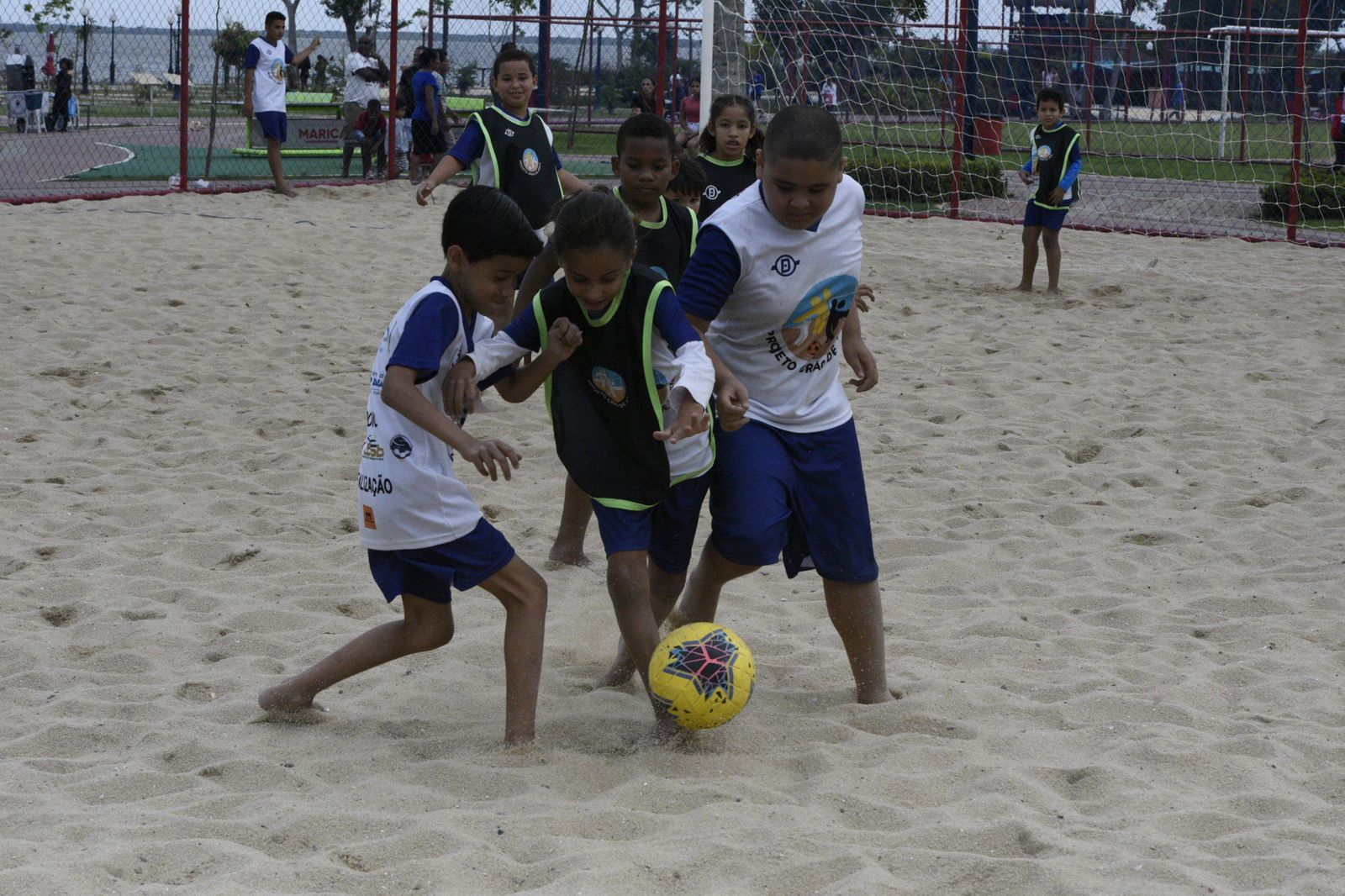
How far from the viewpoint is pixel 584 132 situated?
23641 millimetres

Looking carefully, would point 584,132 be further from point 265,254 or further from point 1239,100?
point 265,254

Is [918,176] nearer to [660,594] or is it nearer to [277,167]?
[277,167]

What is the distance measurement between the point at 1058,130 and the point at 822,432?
7.72 metres

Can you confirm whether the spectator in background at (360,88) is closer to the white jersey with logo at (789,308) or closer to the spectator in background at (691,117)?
the spectator in background at (691,117)

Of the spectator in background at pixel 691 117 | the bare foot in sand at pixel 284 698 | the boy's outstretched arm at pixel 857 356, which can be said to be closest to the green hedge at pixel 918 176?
the spectator in background at pixel 691 117

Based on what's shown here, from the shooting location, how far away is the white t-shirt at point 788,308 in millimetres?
3484

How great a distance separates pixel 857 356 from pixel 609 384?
742 millimetres

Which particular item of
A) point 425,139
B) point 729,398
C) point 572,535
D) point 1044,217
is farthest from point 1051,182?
point 425,139

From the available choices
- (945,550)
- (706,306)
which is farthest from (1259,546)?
(706,306)

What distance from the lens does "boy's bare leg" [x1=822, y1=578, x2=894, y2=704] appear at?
372 cm

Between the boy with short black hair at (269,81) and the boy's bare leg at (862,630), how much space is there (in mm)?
11543

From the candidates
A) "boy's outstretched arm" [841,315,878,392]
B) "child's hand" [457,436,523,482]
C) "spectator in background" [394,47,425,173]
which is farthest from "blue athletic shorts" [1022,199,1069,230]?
"spectator in background" [394,47,425,173]

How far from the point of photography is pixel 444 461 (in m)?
3.30

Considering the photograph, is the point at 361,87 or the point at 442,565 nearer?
the point at 442,565
